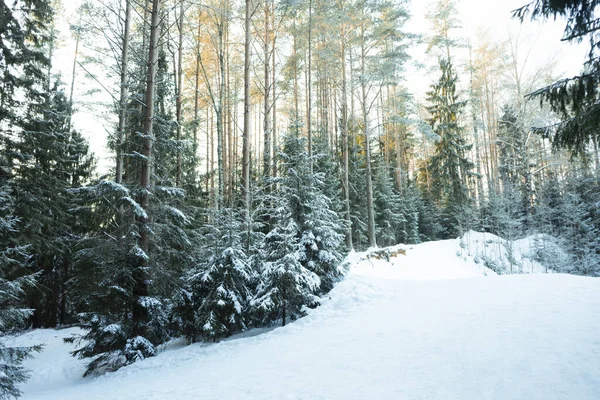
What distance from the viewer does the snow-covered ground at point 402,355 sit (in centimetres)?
329

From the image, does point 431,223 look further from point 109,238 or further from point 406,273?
point 109,238

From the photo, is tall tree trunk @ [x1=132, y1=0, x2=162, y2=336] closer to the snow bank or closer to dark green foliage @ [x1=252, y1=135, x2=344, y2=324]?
dark green foliage @ [x1=252, y1=135, x2=344, y2=324]

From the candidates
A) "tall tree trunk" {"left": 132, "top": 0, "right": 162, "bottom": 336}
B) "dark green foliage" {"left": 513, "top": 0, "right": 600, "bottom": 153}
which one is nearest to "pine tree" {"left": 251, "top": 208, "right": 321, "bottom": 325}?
"tall tree trunk" {"left": 132, "top": 0, "right": 162, "bottom": 336}

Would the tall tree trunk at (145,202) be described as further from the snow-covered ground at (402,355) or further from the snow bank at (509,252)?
the snow bank at (509,252)

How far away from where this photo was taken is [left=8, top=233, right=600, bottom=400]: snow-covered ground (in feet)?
10.8

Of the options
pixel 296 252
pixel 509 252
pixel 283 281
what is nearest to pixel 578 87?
pixel 296 252

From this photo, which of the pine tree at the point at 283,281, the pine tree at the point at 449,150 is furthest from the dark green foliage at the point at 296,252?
the pine tree at the point at 449,150

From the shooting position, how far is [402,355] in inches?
165

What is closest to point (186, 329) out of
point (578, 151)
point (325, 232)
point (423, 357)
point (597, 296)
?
point (325, 232)

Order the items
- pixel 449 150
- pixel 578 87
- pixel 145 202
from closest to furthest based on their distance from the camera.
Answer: pixel 578 87, pixel 145 202, pixel 449 150

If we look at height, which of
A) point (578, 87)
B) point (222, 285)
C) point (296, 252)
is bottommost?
point (222, 285)

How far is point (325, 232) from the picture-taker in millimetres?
7820

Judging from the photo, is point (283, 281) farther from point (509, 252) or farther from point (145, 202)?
point (509, 252)

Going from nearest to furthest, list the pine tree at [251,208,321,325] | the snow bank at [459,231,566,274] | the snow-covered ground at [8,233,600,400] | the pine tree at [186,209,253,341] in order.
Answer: the snow-covered ground at [8,233,600,400], the pine tree at [186,209,253,341], the pine tree at [251,208,321,325], the snow bank at [459,231,566,274]
